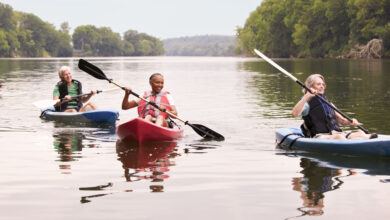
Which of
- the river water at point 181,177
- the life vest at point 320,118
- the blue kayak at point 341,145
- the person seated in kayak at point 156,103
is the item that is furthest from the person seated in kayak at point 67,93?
the life vest at point 320,118

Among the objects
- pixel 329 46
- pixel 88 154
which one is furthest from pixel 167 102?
pixel 329 46

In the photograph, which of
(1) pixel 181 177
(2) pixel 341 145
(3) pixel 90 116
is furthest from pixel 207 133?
(1) pixel 181 177

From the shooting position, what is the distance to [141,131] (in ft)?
28.7

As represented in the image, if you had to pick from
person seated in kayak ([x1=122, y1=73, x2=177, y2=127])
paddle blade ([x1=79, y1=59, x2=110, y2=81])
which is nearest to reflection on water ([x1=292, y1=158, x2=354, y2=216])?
person seated in kayak ([x1=122, y1=73, x2=177, y2=127])

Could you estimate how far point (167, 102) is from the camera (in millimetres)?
9523

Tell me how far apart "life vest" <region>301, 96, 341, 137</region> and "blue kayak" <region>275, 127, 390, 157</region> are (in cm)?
22

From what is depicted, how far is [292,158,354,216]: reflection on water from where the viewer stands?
201 inches

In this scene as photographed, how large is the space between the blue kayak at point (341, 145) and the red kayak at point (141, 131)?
1823 millimetres

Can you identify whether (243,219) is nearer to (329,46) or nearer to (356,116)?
(356,116)

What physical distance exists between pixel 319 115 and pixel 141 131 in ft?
8.56

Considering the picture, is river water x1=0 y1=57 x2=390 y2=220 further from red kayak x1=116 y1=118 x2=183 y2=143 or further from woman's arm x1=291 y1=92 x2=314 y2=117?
woman's arm x1=291 y1=92 x2=314 y2=117

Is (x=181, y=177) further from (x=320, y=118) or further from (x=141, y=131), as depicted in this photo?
(x=320, y=118)

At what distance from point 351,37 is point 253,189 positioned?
71505 millimetres

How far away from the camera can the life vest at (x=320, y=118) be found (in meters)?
7.98
